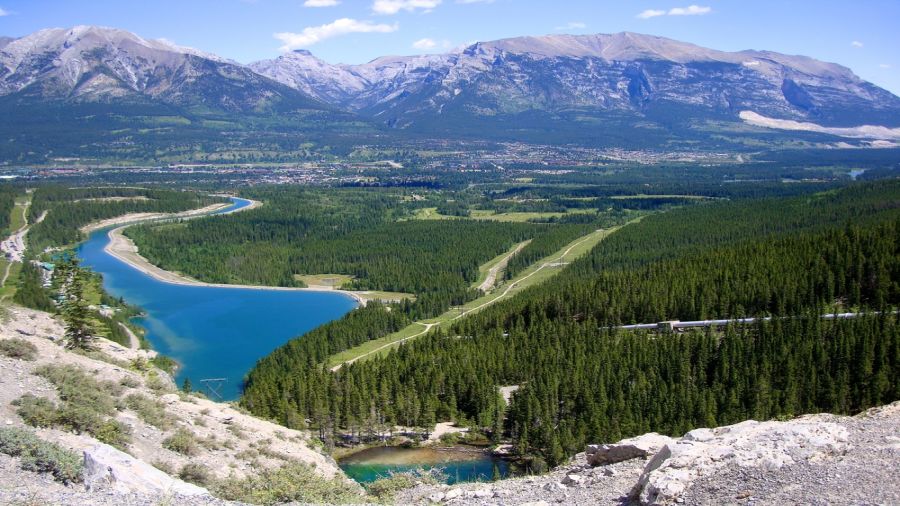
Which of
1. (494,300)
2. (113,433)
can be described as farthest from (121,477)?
(494,300)

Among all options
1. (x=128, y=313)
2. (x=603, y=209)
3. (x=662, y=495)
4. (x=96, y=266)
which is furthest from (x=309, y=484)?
(x=603, y=209)

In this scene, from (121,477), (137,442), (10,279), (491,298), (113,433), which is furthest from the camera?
(10,279)

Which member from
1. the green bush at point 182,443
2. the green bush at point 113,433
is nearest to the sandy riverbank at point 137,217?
the green bush at point 182,443

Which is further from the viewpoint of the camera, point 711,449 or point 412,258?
point 412,258

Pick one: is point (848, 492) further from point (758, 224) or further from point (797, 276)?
point (758, 224)

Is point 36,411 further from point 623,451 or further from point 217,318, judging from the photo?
point 217,318

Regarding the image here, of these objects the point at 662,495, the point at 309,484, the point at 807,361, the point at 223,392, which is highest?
the point at 662,495
